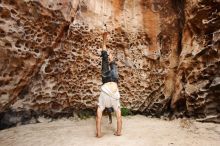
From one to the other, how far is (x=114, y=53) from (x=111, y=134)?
222 centimetres

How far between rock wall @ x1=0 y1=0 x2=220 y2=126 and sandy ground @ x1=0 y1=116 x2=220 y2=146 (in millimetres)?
387

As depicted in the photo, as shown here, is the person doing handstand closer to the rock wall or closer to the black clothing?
the black clothing

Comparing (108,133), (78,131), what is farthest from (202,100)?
(78,131)

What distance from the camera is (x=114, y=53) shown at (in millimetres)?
7406

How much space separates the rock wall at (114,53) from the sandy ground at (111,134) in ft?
1.27

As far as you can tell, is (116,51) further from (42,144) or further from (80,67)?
(42,144)

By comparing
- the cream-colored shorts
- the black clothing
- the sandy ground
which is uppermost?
the black clothing

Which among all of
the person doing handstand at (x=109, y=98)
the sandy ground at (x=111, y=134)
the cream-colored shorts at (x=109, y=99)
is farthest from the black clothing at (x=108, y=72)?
the sandy ground at (x=111, y=134)

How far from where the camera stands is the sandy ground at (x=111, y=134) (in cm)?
538

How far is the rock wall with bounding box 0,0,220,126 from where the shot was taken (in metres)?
5.93

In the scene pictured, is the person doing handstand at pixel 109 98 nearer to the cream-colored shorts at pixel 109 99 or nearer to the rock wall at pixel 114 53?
the cream-colored shorts at pixel 109 99

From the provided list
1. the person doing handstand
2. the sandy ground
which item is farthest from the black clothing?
the sandy ground

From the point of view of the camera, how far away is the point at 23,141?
5371mm

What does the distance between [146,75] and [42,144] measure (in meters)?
3.14
